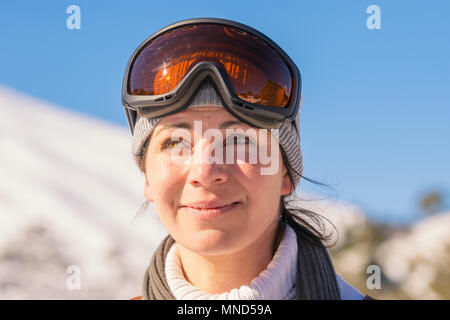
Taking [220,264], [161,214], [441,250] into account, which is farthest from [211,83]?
[441,250]

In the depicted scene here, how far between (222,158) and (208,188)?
0.15 metres

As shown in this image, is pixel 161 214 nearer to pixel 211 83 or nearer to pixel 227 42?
pixel 211 83

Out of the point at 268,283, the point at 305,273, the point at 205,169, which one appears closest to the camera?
the point at 205,169

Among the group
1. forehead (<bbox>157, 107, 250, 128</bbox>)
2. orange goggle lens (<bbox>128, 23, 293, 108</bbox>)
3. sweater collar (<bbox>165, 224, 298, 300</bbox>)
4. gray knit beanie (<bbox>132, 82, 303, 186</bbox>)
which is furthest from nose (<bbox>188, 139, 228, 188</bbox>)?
sweater collar (<bbox>165, 224, 298, 300</bbox>)

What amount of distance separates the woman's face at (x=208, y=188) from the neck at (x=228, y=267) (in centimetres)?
15

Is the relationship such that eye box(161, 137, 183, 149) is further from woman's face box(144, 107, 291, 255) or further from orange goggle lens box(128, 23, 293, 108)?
orange goggle lens box(128, 23, 293, 108)

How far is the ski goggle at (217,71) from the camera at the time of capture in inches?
92.6

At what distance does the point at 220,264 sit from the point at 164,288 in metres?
0.37

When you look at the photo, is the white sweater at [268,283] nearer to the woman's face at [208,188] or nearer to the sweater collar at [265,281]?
the sweater collar at [265,281]

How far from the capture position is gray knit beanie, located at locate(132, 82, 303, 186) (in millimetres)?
2338

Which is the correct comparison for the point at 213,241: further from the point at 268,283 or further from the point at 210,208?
the point at 268,283

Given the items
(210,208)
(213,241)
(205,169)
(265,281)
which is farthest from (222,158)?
(265,281)

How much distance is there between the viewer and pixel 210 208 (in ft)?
7.23

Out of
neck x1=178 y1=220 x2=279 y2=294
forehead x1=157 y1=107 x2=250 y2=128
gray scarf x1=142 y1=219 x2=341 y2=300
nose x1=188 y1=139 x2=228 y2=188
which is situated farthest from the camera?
gray scarf x1=142 y1=219 x2=341 y2=300
